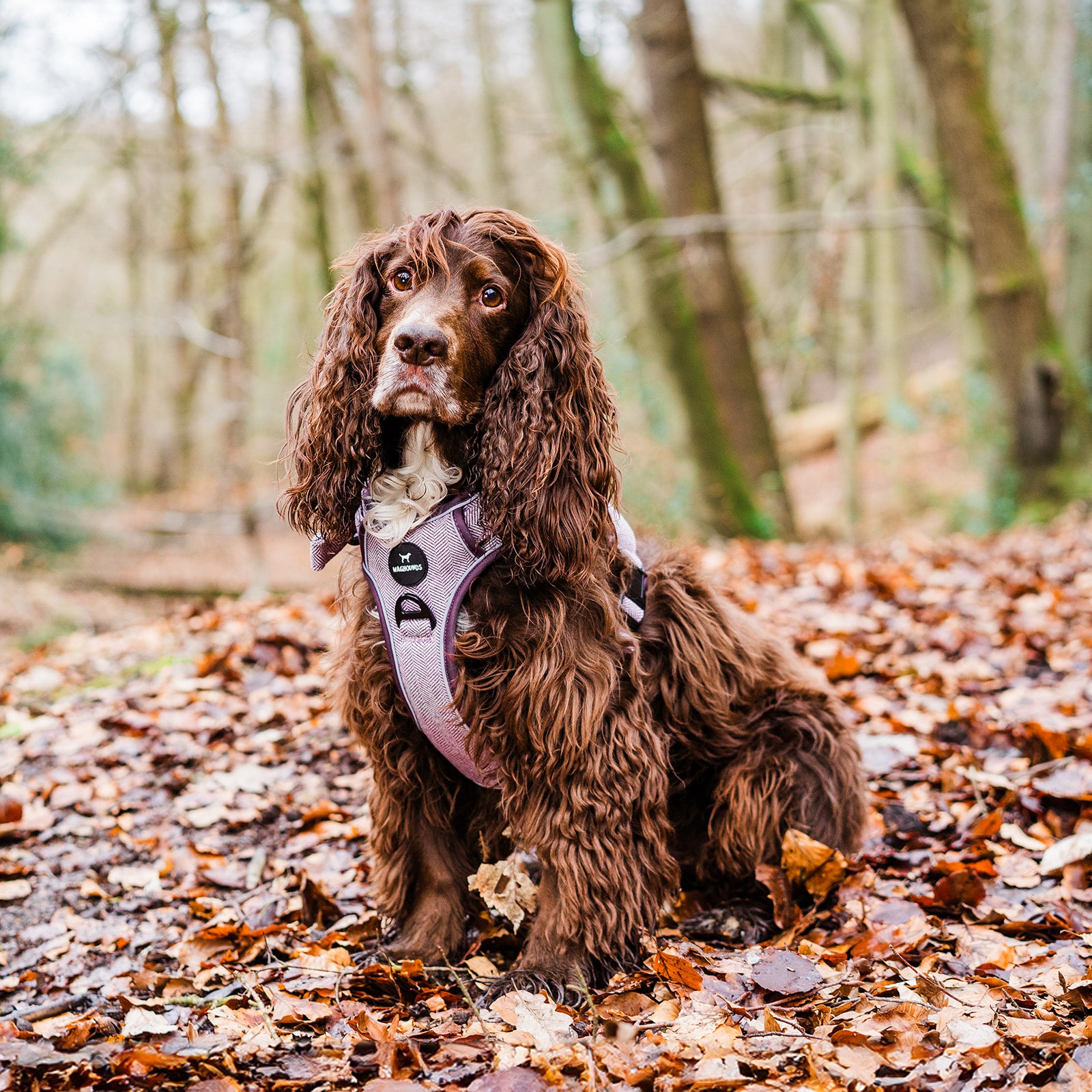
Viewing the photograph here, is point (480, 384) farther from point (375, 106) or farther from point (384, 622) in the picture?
point (375, 106)

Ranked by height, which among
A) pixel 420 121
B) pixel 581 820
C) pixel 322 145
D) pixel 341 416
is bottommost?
pixel 581 820

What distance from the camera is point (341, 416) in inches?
122

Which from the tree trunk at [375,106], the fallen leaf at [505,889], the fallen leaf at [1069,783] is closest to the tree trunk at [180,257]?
the tree trunk at [375,106]

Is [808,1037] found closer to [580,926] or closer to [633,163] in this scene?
[580,926]

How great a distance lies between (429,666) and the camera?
294cm

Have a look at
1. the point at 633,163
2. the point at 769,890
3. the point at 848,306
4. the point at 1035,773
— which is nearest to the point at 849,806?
the point at 769,890

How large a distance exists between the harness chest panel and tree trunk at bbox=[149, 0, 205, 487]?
27.1 ft

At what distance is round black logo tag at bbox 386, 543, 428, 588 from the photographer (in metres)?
2.97

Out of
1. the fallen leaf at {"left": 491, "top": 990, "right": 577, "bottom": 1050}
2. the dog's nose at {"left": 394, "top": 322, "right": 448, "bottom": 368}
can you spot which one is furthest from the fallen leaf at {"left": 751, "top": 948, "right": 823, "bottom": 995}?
the dog's nose at {"left": 394, "top": 322, "right": 448, "bottom": 368}

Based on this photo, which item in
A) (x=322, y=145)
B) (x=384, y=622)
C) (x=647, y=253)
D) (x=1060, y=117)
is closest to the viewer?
(x=384, y=622)

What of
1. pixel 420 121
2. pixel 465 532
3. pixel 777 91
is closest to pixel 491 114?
pixel 420 121

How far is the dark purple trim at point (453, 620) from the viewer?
115 inches

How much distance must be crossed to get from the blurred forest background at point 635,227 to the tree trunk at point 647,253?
0.03 meters

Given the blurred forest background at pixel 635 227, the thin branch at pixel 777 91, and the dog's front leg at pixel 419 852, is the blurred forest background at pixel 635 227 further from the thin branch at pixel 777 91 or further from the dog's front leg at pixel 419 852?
the dog's front leg at pixel 419 852
